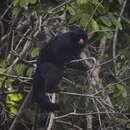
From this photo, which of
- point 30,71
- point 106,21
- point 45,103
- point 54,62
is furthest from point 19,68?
point 106,21

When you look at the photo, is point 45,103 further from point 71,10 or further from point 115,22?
point 115,22

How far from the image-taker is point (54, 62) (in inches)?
167

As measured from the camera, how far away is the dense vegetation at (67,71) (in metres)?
4.44

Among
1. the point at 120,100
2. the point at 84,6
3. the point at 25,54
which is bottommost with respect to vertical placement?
the point at 120,100

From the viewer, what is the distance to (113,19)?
15.2ft

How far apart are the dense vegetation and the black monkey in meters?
0.13

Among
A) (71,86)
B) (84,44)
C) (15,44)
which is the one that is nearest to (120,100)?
(71,86)

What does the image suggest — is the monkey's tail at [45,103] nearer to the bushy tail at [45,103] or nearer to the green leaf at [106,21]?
the bushy tail at [45,103]

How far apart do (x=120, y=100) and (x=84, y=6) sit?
35.6 inches

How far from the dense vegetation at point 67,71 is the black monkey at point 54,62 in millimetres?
132

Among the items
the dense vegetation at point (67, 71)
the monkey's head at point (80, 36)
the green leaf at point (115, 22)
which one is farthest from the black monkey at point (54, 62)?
the green leaf at point (115, 22)

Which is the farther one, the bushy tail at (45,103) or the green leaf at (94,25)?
the green leaf at (94,25)

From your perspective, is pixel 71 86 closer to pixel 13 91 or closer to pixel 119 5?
pixel 13 91

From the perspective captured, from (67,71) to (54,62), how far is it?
2.22 feet
